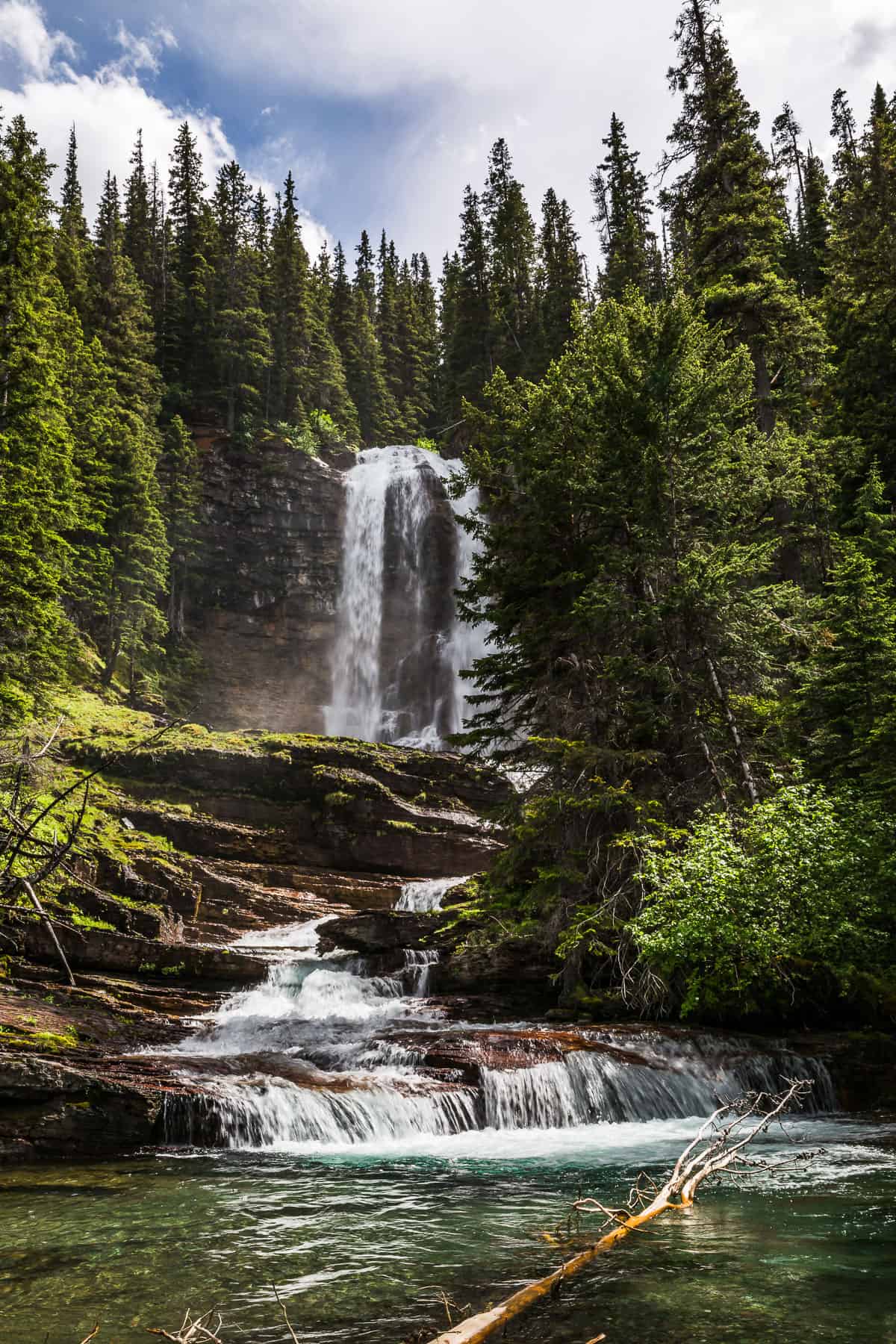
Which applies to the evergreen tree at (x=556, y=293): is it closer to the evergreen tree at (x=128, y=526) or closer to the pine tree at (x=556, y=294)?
the pine tree at (x=556, y=294)

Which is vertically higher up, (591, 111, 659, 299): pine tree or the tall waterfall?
(591, 111, 659, 299): pine tree

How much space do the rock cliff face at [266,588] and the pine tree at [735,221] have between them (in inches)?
947

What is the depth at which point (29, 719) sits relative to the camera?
63.8 feet

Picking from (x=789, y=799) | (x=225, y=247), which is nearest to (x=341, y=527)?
(x=225, y=247)

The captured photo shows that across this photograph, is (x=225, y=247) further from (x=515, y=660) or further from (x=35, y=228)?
(x=515, y=660)

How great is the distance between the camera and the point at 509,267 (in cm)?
4953

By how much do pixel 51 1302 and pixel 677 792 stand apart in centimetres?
1234

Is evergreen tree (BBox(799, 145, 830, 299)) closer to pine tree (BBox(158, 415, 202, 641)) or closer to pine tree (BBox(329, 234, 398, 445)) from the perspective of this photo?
pine tree (BBox(329, 234, 398, 445))

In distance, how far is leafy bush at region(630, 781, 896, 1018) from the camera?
37.9 ft

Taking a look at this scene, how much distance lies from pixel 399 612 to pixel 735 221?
2367cm

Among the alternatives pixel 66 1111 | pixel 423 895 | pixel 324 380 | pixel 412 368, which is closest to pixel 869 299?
pixel 423 895

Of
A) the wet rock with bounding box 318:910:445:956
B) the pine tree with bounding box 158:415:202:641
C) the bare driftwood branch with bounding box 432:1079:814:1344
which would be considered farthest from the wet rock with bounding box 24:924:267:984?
the pine tree with bounding box 158:415:202:641

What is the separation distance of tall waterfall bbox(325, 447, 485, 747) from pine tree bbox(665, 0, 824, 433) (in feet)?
58.8

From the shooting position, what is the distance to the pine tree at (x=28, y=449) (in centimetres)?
1858
